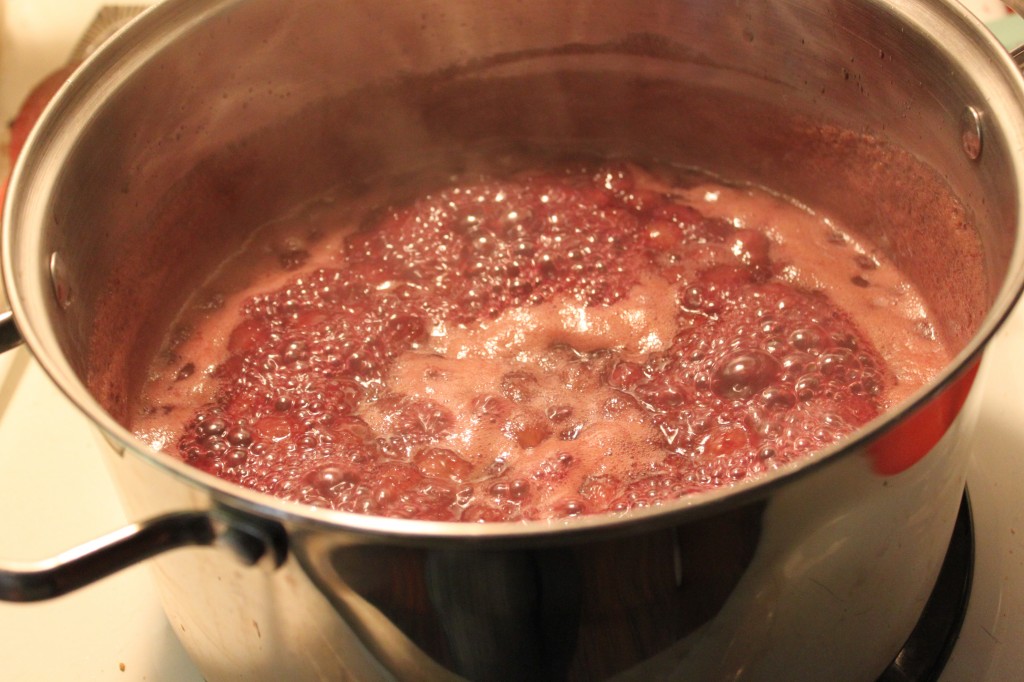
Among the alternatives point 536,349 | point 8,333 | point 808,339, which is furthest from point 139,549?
point 808,339

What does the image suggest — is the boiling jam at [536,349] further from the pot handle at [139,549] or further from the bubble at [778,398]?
the pot handle at [139,549]

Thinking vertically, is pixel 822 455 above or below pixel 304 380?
above

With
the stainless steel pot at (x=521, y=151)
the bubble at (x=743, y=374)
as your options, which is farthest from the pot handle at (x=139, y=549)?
the bubble at (x=743, y=374)

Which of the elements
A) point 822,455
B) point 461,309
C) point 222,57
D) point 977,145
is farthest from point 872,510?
point 222,57

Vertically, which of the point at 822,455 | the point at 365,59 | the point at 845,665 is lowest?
the point at 845,665

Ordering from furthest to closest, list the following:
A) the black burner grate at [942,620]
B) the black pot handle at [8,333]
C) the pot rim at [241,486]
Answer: the black burner grate at [942,620] → the black pot handle at [8,333] → the pot rim at [241,486]

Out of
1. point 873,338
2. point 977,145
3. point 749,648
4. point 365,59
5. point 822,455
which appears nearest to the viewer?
point 822,455

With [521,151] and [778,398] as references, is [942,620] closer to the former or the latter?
[778,398]

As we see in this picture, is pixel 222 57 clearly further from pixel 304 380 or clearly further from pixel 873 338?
pixel 873 338
